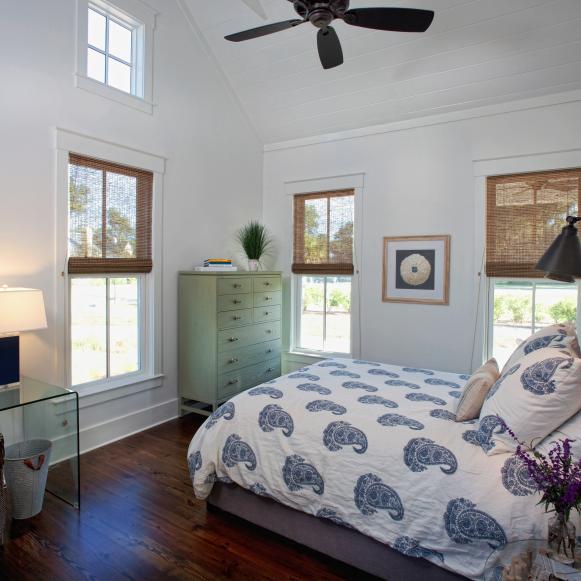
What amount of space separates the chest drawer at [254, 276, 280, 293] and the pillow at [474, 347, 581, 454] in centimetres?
261

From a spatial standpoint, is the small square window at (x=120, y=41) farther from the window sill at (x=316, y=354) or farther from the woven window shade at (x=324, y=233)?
the window sill at (x=316, y=354)

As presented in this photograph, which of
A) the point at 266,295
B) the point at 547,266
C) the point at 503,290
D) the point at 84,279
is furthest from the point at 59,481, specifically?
the point at 503,290

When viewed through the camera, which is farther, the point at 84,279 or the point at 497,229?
the point at 497,229

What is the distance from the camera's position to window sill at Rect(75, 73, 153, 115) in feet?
9.95

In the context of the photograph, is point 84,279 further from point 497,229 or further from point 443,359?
point 497,229

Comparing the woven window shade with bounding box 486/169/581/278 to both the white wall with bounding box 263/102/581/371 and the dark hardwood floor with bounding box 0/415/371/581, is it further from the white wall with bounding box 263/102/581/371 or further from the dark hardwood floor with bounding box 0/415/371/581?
the dark hardwood floor with bounding box 0/415/371/581

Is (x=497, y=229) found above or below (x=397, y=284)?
above

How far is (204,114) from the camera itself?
4.06 metres

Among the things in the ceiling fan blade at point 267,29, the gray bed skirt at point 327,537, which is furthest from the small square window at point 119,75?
the gray bed skirt at point 327,537

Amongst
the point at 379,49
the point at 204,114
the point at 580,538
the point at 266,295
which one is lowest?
the point at 580,538

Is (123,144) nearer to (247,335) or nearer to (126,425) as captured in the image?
(247,335)

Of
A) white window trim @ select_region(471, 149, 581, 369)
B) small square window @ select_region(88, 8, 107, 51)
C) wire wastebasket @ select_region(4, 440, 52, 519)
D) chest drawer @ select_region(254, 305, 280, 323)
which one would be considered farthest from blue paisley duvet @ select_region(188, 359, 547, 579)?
small square window @ select_region(88, 8, 107, 51)

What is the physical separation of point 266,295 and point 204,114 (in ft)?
5.92

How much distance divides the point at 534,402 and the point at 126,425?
2934mm
